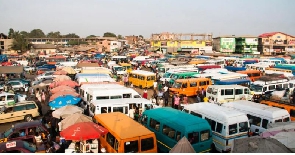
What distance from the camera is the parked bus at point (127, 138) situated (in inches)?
296

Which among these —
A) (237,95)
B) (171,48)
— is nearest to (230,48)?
(171,48)

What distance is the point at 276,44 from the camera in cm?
6569

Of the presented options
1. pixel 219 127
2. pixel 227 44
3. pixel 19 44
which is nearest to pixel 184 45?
pixel 227 44

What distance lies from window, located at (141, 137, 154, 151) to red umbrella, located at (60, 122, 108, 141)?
147cm

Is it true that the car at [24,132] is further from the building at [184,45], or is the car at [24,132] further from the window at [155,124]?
the building at [184,45]

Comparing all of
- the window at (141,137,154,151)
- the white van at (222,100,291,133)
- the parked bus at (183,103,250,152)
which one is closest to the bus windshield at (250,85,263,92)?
the white van at (222,100,291,133)

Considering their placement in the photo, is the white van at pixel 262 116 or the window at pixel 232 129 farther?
the white van at pixel 262 116

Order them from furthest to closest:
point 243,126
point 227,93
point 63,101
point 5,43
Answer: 1. point 5,43
2. point 227,93
3. point 63,101
4. point 243,126

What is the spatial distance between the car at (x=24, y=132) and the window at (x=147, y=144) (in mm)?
4696

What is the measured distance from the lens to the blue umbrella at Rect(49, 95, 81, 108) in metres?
13.8

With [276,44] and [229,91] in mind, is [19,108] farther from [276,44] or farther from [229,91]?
[276,44]

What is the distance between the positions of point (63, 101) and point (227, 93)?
9574mm

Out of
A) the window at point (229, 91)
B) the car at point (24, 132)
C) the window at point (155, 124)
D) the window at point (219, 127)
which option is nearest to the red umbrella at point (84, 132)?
the window at point (155, 124)

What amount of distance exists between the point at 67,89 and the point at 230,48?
62.0 meters
